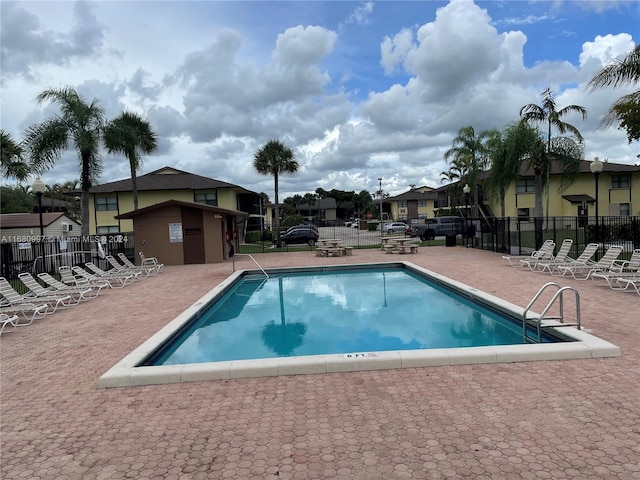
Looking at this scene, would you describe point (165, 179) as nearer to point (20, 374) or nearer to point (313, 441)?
point (20, 374)

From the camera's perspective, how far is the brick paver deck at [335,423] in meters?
3.54

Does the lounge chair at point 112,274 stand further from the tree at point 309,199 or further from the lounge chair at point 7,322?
the tree at point 309,199

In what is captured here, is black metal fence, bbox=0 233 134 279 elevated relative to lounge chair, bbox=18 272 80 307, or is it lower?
elevated

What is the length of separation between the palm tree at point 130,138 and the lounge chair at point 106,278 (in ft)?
31.0

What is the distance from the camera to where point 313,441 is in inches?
155

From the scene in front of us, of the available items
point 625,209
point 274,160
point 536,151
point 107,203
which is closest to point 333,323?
point 536,151

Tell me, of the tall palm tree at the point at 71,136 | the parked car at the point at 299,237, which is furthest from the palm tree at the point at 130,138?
the parked car at the point at 299,237

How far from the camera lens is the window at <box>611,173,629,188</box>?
3991 cm

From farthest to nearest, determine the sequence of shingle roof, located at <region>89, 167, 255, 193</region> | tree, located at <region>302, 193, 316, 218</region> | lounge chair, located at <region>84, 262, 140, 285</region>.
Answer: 1. tree, located at <region>302, 193, 316, 218</region>
2. shingle roof, located at <region>89, 167, 255, 193</region>
3. lounge chair, located at <region>84, 262, 140, 285</region>

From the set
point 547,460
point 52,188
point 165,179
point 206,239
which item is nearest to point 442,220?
point 206,239

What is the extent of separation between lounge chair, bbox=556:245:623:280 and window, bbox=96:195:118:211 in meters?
37.0

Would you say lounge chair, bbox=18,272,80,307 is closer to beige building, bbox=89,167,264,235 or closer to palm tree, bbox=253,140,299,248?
palm tree, bbox=253,140,299,248

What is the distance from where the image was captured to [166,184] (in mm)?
40219

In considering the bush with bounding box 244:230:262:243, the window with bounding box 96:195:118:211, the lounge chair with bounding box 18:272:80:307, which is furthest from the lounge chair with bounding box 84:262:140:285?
the bush with bounding box 244:230:262:243
